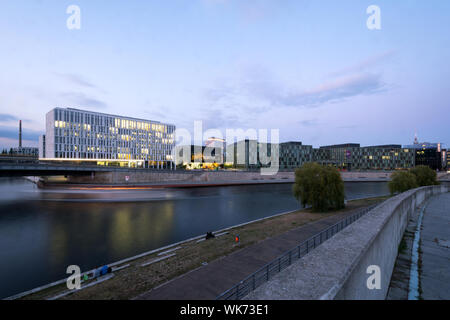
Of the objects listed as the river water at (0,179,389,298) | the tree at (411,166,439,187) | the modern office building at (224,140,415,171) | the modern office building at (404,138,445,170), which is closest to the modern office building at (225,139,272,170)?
the modern office building at (224,140,415,171)

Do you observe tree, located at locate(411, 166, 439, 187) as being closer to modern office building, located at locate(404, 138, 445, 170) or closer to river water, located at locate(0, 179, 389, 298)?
river water, located at locate(0, 179, 389, 298)

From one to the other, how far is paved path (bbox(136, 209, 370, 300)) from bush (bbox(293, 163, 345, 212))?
15804 mm

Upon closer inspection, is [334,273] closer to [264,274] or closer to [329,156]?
[264,274]

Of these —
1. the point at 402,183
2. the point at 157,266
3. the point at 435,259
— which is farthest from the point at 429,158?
the point at 157,266

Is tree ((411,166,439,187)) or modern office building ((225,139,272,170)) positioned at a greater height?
modern office building ((225,139,272,170))

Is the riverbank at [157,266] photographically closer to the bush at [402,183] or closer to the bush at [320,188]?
the bush at [320,188]

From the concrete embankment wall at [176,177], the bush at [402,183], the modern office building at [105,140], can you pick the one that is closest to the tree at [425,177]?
the bush at [402,183]

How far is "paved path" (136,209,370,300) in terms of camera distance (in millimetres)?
9093

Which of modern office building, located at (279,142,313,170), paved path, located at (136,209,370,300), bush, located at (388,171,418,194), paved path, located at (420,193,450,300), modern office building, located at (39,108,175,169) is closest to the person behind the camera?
paved path, located at (420,193,450,300)

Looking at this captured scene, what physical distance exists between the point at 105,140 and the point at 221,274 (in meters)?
107

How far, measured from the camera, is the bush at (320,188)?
3002cm

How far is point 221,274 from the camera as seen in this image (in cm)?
1084

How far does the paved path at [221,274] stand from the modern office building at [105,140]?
331ft

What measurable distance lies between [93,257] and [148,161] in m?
97.7
